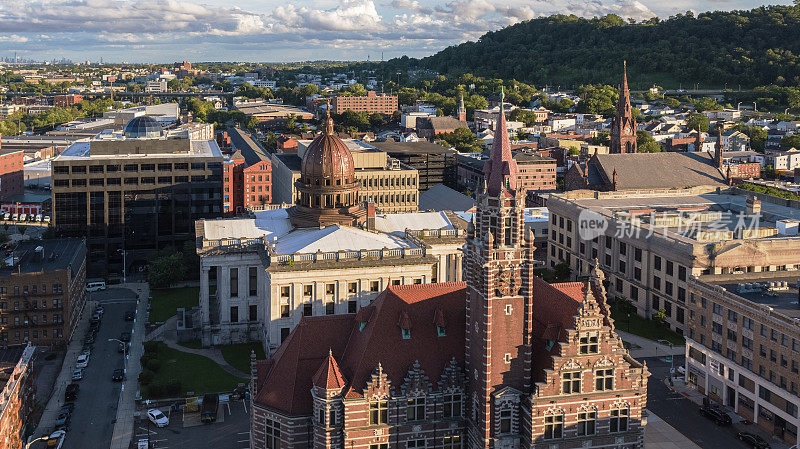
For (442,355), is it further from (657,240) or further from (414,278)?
(657,240)

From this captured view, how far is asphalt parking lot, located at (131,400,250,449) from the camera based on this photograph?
258 feet

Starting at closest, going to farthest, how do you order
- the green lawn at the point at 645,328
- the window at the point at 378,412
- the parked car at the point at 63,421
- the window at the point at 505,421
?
the window at the point at 378,412, the window at the point at 505,421, the parked car at the point at 63,421, the green lawn at the point at 645,328

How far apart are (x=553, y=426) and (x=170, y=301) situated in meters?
82.2

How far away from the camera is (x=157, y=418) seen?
274 feet

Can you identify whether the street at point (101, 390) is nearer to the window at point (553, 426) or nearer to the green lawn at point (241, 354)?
the green lawn at point (241, 354)

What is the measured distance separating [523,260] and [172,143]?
121 m

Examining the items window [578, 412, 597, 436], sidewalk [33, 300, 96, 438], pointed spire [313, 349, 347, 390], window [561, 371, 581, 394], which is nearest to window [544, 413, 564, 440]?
window [578, 412, 597, 436]

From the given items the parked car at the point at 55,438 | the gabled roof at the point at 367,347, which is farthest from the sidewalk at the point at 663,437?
the parked car at the point at 55,438

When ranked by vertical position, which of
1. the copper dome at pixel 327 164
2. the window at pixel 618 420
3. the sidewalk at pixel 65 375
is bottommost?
the sidewalk at pixel 65 375

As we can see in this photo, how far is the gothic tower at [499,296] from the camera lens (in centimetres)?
6384

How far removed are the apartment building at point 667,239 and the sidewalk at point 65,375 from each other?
7882 centimetres

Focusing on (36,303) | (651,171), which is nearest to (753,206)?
(651,171)

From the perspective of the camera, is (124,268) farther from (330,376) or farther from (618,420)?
(618,420)

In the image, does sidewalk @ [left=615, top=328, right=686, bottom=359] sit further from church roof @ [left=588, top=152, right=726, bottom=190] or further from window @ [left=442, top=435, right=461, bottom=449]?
church roof @ [left=588, top=152, right=726, bottom=190]
